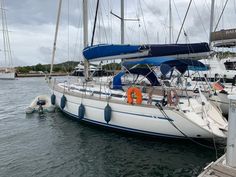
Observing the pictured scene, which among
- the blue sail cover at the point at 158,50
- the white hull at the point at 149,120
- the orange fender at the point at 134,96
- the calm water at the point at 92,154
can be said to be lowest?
the calm water at the point at 92,154

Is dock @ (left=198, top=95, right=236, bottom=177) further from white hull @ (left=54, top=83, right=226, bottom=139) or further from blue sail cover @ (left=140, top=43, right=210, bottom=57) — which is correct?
blue sail cover @ (left=140, top=43, right=210, bottom=57)

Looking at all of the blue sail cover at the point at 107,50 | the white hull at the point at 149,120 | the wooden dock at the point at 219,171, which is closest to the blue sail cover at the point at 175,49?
the blue sail cover at the point at 107,50

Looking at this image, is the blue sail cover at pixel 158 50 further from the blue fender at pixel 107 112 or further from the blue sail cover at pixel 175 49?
the blue fender at pixel 107 112

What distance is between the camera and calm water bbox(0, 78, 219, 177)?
7.35 meters

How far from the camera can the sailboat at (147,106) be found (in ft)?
28.2

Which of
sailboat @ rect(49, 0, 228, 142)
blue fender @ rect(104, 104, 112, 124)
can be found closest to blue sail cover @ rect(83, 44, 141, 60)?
sailboat @ rect(49, 0, 228, 142)

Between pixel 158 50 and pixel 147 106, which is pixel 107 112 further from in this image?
pixel 158 50

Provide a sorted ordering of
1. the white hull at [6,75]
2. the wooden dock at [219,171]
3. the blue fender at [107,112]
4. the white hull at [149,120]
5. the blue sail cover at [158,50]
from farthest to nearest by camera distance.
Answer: the white hull at [6,75], the blue sail cover at [158,50], the blue fender at [107,112], the white hull at [149,120], the wooden dock at [219,171]

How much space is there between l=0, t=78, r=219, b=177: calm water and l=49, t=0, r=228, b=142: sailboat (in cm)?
53

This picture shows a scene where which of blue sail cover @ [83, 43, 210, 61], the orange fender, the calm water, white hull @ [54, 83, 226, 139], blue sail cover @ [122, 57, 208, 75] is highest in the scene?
blue sail cover @ [83, 43, 210, 61]

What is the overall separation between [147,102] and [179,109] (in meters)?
1.40

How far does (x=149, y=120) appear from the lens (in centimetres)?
921

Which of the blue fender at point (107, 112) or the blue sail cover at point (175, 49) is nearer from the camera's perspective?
the blue fender at point (107, 112)

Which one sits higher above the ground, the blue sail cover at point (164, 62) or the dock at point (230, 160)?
the blue sail cover at point (164, 62)
